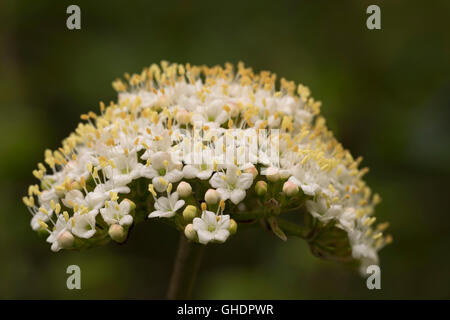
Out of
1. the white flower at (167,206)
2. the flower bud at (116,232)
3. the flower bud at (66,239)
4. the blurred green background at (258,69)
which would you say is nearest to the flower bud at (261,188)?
the white flower at (167,206)

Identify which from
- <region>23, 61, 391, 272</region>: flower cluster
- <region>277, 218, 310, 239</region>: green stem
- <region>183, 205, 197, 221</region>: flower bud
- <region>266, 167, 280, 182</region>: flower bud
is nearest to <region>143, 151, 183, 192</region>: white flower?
<region>23, 61, 391, 272</region>: flower cluster

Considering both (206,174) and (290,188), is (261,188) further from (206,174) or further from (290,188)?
(206,174)

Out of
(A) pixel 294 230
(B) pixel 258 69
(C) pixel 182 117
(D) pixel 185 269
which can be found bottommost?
(D) pixel 185 269

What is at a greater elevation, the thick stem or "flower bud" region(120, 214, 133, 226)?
"flower bud" region(120, 214, 133, 226)

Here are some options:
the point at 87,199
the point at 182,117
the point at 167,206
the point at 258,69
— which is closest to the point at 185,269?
the point at 167,206

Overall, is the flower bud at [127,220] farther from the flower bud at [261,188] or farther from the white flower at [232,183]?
the flower bud at [261,188]

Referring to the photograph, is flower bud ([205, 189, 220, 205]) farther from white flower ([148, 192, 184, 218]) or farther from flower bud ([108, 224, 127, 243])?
flower bud ([108, 224, 127, 243])

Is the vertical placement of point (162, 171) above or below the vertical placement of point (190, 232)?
above
